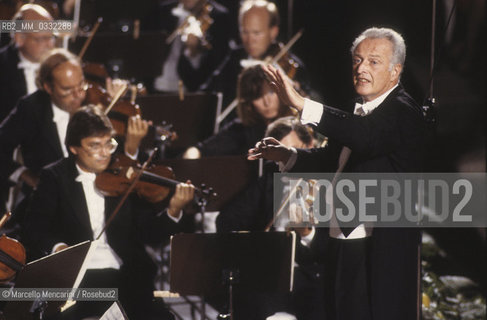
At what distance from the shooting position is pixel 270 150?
2.27m

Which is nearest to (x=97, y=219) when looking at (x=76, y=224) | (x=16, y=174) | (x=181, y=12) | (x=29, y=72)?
(x=76, y=224)

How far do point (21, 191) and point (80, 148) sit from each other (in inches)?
29.9

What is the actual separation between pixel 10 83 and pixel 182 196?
5.18ft

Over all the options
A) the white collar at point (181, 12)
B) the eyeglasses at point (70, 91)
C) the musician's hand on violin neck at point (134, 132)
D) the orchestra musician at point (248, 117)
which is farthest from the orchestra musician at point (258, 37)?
the eyeglasses at point (70, 91)

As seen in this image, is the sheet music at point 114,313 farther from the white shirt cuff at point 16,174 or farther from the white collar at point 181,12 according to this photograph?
the white collar at point 181,12

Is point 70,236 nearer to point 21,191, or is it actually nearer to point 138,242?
point 138,242

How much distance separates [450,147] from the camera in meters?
5.72

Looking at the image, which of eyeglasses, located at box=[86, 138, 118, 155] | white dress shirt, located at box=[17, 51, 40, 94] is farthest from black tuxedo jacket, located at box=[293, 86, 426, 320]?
white dress shirt, located at box=[17, 51, 40, 94]

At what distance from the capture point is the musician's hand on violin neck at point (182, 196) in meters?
2.90

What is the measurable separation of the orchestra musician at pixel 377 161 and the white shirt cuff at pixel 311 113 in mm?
16

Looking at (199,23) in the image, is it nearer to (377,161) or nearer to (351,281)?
(377,161)

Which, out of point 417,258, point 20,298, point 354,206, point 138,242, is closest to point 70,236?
point 138,242

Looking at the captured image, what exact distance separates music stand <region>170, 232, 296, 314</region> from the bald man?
193 cm

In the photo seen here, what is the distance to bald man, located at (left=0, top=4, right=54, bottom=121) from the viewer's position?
3.80 m
